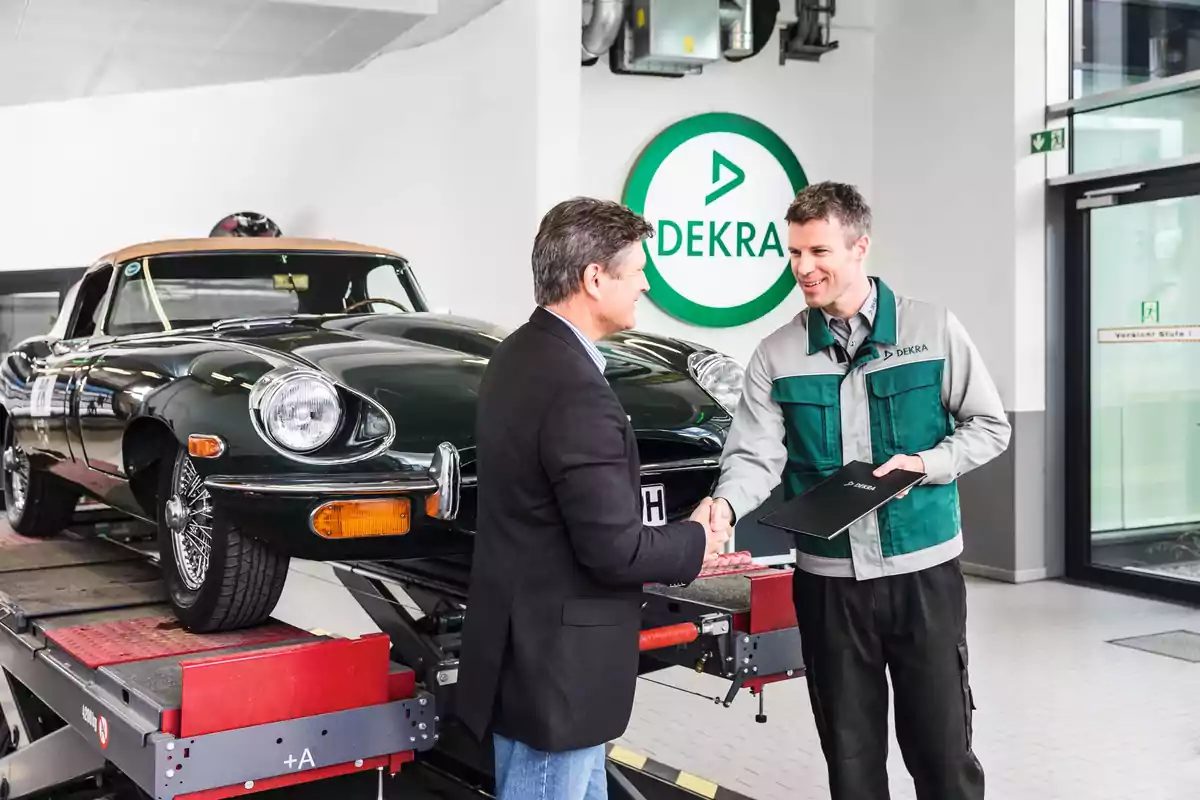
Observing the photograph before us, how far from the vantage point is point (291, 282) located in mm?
3965

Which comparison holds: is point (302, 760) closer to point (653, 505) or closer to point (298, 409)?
point (298, 409)

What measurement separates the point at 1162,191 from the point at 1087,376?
45.6 inches

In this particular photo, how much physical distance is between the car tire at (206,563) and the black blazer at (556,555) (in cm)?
99

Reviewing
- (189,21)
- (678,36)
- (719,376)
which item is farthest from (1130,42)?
(189,21)

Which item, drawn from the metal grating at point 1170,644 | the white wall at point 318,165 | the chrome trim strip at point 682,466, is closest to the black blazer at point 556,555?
the chrome trim strip at point 682,466

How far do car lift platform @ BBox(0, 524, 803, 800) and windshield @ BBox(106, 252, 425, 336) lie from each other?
0.78m

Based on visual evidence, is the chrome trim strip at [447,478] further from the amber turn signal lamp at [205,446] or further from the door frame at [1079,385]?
the door frame at [1079,385]

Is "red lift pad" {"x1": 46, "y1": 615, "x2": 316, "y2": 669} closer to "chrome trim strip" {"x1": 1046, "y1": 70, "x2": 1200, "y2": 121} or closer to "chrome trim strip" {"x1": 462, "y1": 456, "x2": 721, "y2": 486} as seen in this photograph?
"chrome trim strip" {"x1": 462, "y1": 456, "x2": 721, "y2": 486}

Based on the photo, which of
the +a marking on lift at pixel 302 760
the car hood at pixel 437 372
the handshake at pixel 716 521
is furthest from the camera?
the car hood at pixel 437 372

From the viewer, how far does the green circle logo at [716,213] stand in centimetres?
758

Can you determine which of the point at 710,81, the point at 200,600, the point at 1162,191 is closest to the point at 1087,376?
the point at 1162,191

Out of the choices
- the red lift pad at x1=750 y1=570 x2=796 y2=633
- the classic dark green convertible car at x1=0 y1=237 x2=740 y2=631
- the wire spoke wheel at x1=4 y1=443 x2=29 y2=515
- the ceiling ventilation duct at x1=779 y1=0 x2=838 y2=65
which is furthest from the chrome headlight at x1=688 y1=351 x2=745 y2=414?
the ceiling ventilation duct at x1=779 y1=0 x2=838 y2=65

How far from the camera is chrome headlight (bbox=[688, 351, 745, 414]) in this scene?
11.0 ft

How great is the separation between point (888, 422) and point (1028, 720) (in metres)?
2.45
